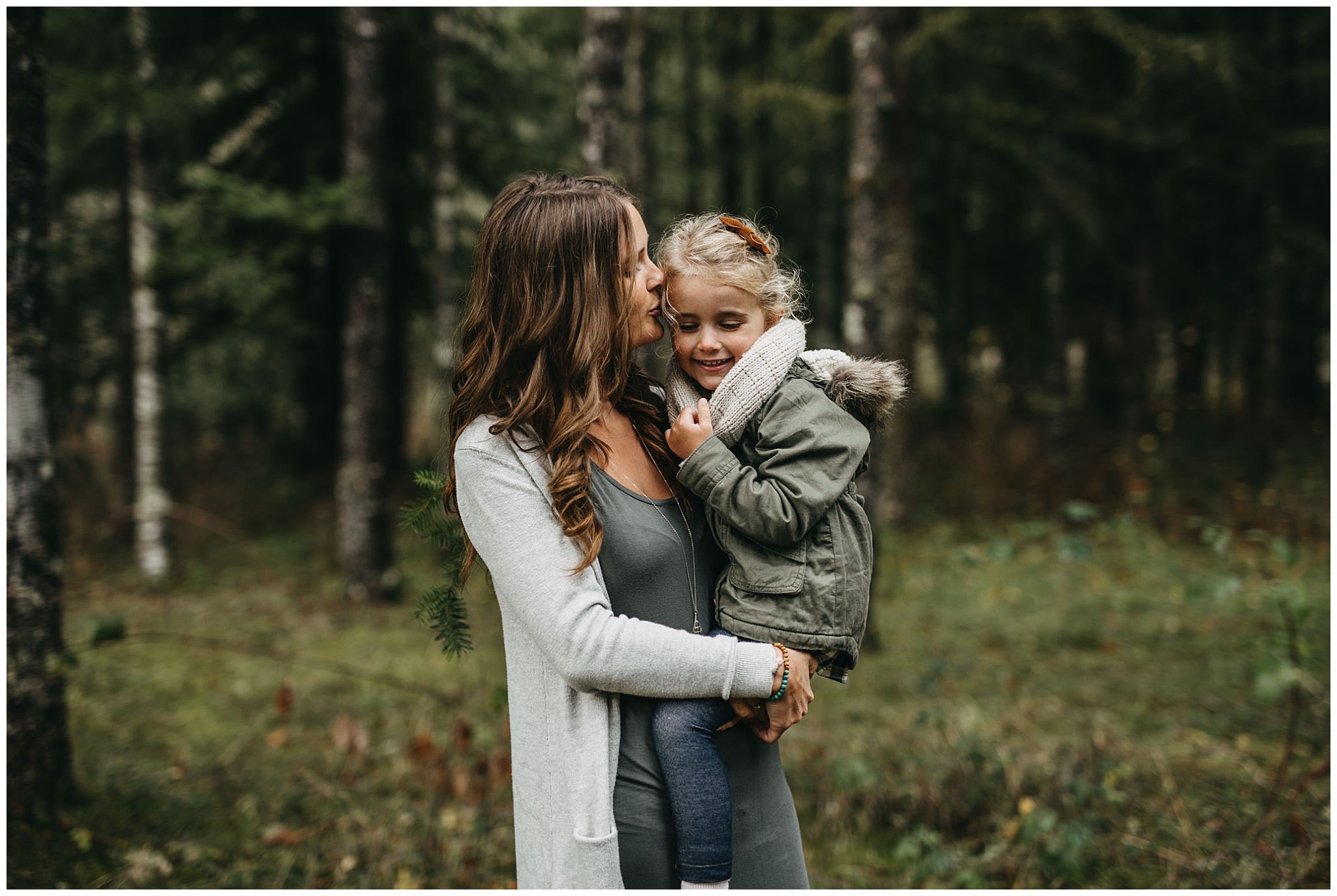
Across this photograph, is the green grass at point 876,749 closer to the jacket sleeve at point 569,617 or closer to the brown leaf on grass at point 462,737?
the brown leaf on grass at point 462,737

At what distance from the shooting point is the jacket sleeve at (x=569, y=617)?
1671 mm

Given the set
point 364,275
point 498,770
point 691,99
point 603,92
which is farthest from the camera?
point 691,99

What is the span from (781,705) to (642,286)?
0.96 metres

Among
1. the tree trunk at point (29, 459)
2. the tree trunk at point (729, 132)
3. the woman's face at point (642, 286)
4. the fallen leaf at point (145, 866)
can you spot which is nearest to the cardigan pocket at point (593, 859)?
the woman's face at point (642, 286)

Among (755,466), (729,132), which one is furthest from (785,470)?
(729,132)

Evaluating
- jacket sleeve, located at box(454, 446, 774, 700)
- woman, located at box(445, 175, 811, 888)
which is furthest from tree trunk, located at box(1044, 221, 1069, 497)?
jacket sleeve, located at box(454, 446, 774, 700)

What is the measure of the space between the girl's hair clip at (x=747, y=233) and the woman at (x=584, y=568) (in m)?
0.30

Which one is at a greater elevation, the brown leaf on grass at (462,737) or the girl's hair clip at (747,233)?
the girl's hair clip at (747,233)

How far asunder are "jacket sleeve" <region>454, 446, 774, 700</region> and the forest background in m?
0.79

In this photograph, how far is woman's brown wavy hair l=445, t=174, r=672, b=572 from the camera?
1.82 m

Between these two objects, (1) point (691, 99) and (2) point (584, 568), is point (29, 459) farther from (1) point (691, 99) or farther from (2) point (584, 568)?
(1) point (691, 99)

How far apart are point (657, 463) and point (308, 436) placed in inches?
523

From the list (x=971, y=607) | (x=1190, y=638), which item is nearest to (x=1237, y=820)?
(x=1190, y=638)

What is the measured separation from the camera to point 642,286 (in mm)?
1943
